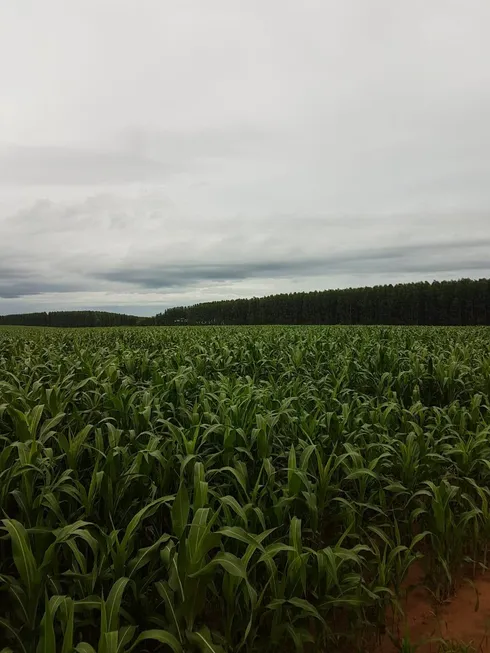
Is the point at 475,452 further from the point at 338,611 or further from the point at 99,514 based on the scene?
the point at 99,514

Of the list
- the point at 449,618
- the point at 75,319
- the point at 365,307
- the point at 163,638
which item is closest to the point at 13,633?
the point at 163,638

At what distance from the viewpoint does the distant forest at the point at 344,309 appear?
81.3 m

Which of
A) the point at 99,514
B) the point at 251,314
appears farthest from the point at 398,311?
the point at 99,514

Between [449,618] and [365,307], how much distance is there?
91063 millimetres

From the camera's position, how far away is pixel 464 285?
82.6 metres

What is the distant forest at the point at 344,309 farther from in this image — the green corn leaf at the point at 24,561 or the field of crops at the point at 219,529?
the green corn leaf at the point at 24,561

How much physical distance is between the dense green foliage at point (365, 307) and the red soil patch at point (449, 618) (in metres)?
87.2

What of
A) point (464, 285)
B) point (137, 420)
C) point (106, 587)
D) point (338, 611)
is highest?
point (464, 285)

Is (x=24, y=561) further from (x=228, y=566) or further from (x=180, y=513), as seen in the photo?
(x=228, y=566)

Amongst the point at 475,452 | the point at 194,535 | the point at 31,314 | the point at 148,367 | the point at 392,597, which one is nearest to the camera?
the point at 194,535

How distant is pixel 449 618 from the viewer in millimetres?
2668

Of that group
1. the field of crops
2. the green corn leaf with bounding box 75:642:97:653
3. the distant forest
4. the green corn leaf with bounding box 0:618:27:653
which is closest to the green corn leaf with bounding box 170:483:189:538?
the field of crops

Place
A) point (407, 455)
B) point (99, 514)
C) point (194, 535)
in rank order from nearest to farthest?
point (194, 535), point (99, 514), point (407, 455)

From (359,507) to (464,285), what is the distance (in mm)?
90334
